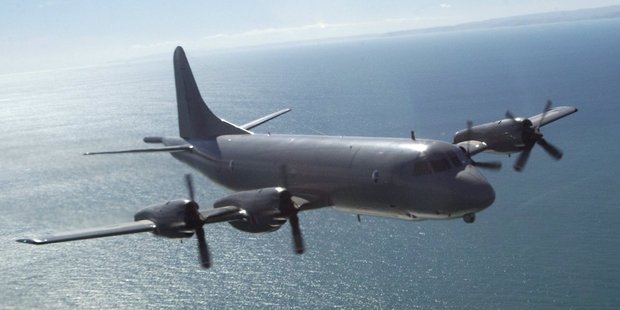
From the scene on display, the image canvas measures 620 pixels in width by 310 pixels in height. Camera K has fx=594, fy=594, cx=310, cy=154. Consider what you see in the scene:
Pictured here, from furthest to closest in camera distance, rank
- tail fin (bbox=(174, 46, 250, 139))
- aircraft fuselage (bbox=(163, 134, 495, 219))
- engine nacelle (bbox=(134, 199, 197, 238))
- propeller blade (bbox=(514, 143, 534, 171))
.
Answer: tail fin (bbox=(174, 46, 250, 139))
propeller blade (bbox=(514, 143, 534, 171))
engine nacelle (bbox=(134, 199, 197, 238))
aircraft fuselage (bbox=(163, 134, 495, 219))

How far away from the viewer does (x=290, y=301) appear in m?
99.8

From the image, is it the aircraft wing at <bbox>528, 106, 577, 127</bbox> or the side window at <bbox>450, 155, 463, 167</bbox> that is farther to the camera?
the aircraft wing at <bbox>528, 106, 577, 127</bbox>

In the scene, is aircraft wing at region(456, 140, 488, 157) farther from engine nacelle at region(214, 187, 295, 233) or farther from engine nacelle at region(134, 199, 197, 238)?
engine nacelle at region(134, 199, 197, 238)

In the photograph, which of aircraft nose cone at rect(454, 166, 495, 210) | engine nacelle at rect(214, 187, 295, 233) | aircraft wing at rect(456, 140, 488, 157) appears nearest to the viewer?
aircraft nose cone at rect(454, 166, 495, 210)

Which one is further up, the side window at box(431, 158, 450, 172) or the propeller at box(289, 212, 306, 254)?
the side window at box(431, 158, 450, 172)

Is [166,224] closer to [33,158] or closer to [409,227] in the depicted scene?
[409,227]

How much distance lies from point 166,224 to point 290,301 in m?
69.1

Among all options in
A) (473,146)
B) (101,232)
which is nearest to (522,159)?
(473,146)

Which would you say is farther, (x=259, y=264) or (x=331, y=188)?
(x=259, y=264)

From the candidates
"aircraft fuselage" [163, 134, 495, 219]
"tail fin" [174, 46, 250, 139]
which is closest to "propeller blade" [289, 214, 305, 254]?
"aircraft fuselage" [163, 134, 495, 219]

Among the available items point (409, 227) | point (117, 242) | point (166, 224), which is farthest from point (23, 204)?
point (166, 224)

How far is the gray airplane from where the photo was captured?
1315 inches

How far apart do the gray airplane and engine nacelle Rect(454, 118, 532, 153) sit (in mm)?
73

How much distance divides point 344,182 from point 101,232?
48.1 ft
